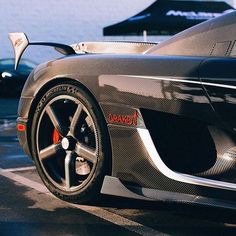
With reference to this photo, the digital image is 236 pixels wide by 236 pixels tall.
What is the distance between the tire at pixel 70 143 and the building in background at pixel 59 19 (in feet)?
55.8

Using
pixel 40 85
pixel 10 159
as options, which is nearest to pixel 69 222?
pixel 40 85

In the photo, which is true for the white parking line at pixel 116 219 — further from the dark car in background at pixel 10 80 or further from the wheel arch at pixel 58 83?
the dark car in background at pixel 10 80

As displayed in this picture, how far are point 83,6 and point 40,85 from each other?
18981 millimetres

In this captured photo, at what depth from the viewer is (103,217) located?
3.50 metres

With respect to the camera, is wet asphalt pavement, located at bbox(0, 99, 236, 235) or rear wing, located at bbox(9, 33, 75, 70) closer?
wet asphalt pavement, located at bbox(0, 99, 236, 235)

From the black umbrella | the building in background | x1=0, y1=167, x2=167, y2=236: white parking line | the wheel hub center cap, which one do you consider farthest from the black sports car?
the black umbrella

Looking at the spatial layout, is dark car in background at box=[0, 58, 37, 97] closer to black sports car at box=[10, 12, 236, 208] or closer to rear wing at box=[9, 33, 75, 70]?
rear wing at box=[9, 33, 75, 70]

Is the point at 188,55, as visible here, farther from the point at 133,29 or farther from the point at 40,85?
the point at 133,29

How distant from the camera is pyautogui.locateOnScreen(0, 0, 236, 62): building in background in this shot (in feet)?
68.5

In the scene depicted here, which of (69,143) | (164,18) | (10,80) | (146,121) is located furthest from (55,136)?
(164,18)

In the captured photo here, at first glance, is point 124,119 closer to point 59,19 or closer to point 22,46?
point 22,46

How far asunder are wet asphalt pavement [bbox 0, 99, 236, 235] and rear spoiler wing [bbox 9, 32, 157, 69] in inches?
40.8

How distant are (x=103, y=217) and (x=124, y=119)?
70 cm

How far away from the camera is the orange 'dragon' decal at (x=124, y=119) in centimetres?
320
